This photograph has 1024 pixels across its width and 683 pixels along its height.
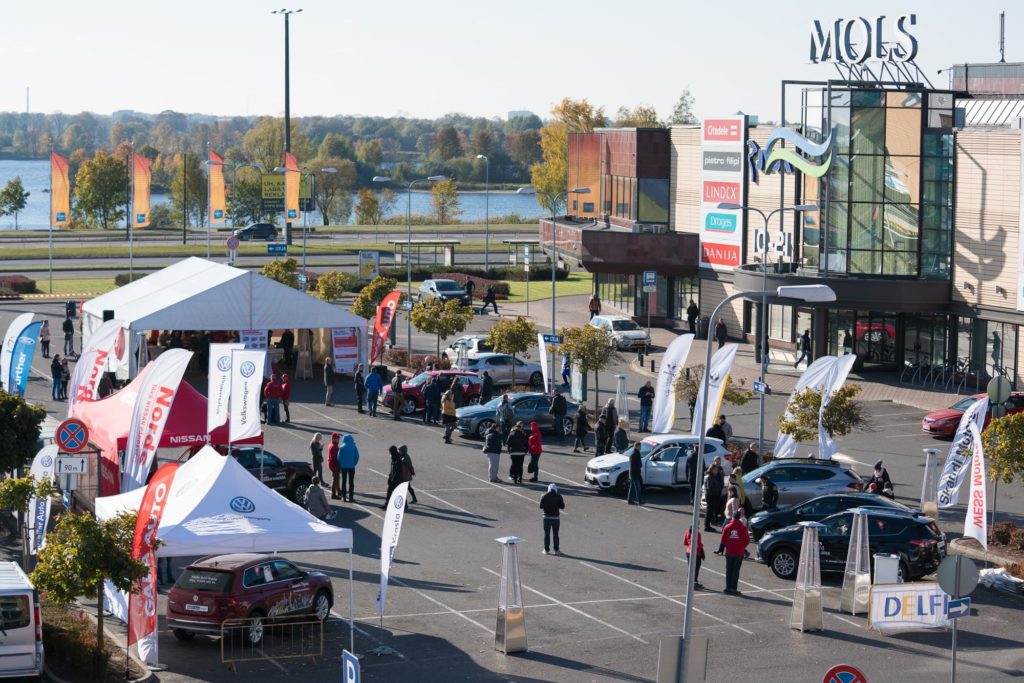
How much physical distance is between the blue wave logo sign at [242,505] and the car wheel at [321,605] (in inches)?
62.0

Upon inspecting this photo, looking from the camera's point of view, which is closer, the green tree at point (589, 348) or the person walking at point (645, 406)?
the person walking at point (645, 406)

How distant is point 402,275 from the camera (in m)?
77.6

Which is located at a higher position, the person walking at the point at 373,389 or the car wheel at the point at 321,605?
the person walking at the point at 373,389

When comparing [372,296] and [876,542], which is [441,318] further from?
[876,542]

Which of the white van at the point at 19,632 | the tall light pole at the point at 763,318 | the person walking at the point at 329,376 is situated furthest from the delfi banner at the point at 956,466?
the person walking at the point at 329,376

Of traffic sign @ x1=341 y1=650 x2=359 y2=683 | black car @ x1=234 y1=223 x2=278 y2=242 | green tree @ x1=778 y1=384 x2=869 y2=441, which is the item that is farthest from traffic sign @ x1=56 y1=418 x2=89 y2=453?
black car @ x1=234 y1=223 x2=278 y2=242

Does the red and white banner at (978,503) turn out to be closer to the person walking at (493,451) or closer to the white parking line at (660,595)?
the white parking line at (660,595)

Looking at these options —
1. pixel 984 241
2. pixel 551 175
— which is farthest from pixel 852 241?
pixel 551 175

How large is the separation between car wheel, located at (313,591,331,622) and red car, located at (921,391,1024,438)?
871 inches

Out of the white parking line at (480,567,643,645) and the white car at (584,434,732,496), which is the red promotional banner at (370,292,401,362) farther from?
the white parking line at (480,567,643,645)

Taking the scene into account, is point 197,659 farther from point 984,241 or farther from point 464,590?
point 984,241

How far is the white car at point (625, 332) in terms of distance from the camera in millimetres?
52781

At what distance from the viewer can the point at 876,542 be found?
24734 mm

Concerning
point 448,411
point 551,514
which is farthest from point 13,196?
point 551,514
